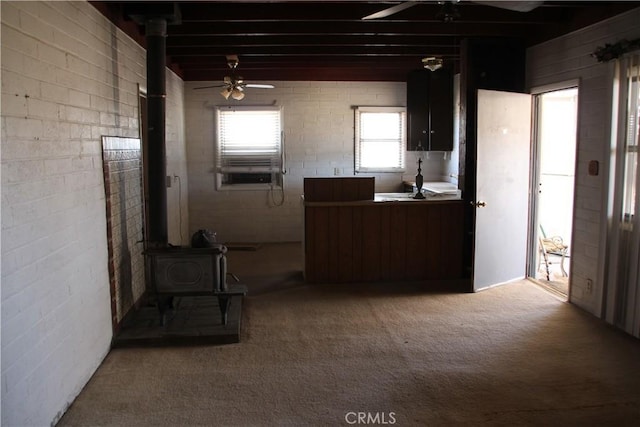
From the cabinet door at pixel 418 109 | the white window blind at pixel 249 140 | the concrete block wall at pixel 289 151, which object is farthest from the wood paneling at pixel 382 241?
the white window blind at pixel 249 140

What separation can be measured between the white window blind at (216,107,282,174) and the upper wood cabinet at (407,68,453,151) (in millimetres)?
2022

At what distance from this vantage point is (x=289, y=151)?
7.86m

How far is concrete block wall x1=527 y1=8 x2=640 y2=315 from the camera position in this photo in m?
4.17

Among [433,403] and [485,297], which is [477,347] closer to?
[433,403]

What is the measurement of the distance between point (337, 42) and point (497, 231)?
2.55 metres

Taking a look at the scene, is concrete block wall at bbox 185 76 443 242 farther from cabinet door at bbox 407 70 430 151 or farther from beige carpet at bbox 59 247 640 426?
beige carpet at bbox 59 247 640 426

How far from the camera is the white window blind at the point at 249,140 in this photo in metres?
7.77

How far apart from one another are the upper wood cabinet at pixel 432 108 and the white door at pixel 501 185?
198cm

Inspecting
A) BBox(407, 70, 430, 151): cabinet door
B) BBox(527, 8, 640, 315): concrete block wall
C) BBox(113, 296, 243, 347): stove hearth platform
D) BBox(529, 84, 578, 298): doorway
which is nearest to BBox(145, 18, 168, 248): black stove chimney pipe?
BBox(113, 296, 243, 347): stove hearth platform

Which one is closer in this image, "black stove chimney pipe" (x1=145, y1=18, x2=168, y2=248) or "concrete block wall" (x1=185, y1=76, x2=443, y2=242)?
"black stove chimney pipe" (x1=145, y1=18, x2=168, y2=248)

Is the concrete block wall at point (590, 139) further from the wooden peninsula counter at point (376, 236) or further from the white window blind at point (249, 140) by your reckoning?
the white window blind at point (249, 140)

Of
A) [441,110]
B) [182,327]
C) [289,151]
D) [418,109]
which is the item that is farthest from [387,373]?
[289,151]

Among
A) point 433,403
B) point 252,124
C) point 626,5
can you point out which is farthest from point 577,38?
point 252,124

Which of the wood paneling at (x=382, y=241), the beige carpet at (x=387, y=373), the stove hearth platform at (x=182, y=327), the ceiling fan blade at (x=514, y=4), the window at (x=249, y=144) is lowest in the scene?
the beige carpet at (x=387, y=373)
